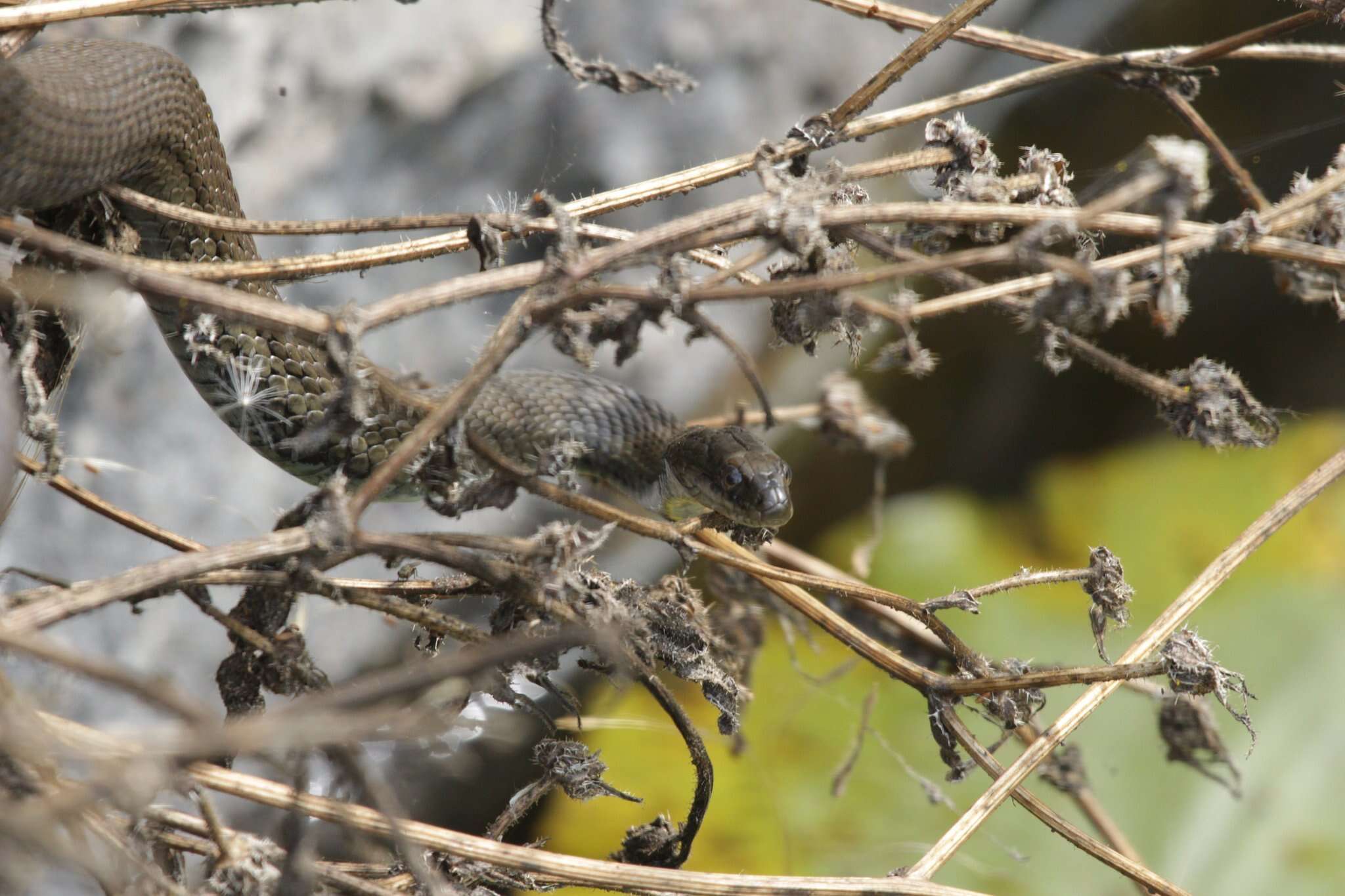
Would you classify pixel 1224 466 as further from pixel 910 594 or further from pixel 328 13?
pixel 328 13

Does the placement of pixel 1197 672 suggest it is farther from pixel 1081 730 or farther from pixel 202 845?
pixel 1081 730

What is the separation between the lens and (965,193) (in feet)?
3.92

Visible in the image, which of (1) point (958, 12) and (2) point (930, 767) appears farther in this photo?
(2) point (930, 767)

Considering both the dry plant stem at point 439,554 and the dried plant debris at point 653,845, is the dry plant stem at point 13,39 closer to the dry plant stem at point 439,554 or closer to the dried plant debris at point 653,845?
the dry plant stem at point 439,554

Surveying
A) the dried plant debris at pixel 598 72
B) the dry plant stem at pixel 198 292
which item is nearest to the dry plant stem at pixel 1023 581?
the dry plant stem at pixel 198 292

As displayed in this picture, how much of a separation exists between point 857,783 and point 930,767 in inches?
8.2

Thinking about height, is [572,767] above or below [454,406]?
below

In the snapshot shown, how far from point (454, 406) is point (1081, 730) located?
233cm

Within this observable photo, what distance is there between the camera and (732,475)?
6.14ft

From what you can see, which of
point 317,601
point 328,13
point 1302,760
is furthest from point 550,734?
point 1302,760

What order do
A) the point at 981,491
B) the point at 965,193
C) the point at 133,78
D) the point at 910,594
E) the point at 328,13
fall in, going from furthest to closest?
the point at 981,491 < the point at 910,594 < the point at 328,13 < the point at 133,78 < the point at 965,193

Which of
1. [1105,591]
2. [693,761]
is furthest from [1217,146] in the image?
[693,761]

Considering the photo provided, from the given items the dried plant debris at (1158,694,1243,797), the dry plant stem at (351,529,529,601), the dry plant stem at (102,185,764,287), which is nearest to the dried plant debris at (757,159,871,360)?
the dry plant stem at (102,185,764,287)

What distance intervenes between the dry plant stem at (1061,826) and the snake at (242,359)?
21.1 inches
